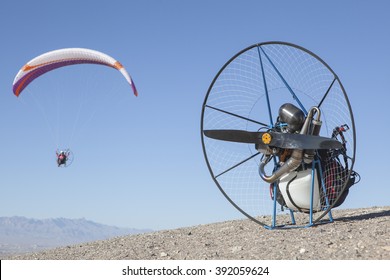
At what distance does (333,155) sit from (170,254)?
4878 millimetres

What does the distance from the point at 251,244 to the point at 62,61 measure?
58.0ft

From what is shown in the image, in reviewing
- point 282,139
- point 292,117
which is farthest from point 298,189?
point 292,117

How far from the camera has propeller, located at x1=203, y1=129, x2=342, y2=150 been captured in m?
11.7

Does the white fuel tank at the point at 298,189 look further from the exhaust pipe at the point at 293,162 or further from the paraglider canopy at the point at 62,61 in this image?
the paraglider canopy at the point at 62,61

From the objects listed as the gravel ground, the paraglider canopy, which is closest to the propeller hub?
the gravel ground

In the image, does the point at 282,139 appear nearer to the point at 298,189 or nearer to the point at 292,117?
the point at 292,117

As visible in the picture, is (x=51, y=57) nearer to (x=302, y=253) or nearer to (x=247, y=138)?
(x=247, y=138)

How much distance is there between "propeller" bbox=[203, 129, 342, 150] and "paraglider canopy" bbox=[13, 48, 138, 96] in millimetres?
13563

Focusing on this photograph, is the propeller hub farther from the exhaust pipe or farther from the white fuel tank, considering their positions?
the white fuel tank

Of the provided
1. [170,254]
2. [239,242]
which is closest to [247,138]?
[239,242]

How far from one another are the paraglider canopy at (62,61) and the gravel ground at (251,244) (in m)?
12.6

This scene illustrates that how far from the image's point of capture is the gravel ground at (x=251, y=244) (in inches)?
377

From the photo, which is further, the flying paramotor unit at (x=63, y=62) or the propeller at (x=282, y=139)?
the flying paramotor unit at (x=63, y=62)

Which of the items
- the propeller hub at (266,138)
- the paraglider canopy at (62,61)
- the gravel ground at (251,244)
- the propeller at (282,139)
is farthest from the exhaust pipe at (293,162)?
the paraglider canopy at (62,61)
